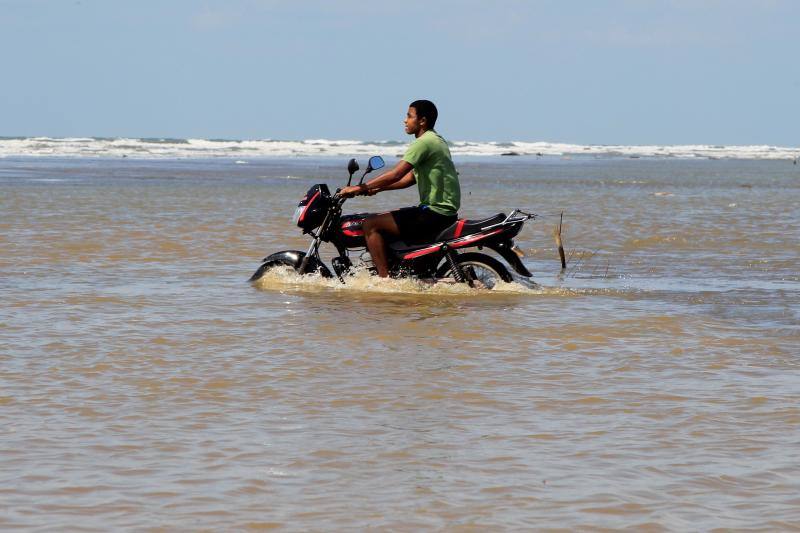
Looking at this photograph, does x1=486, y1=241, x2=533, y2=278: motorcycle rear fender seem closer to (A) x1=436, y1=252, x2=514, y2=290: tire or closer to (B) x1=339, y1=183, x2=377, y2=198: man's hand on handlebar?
(A) x1=436, y1=252, x2=514, y2=290: tire

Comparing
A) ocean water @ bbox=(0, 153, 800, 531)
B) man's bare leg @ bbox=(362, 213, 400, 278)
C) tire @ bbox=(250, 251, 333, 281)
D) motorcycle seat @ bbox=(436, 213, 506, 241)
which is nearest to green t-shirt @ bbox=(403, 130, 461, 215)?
motorcycle seat @ bbox=(436, 213, 506, 241)

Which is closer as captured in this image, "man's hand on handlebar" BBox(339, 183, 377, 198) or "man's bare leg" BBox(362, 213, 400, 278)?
"man's hand on handlebar" BBox(339, 183, 377, 198)

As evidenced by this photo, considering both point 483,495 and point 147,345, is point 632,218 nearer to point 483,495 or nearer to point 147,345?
point 147,345

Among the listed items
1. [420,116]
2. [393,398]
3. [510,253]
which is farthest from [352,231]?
[393,398]

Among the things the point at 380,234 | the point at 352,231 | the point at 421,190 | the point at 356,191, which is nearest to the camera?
the point at 356,191

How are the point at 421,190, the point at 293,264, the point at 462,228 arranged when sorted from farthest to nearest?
the point at 293,264
the point at 421,190
the point at 462,228

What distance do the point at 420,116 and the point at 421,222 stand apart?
2.98 feet

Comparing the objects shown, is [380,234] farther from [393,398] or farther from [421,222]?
[393,398]

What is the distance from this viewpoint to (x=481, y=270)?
10.5 m

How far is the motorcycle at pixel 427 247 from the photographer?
1013 centimetres

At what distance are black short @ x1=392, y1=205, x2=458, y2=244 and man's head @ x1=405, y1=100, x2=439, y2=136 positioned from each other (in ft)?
2.22

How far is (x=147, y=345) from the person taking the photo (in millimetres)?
7727

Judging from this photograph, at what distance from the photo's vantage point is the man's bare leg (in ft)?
33.9

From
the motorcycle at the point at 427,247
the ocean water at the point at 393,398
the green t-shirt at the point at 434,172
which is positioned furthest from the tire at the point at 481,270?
the green t-shirt at the point at 434,172
